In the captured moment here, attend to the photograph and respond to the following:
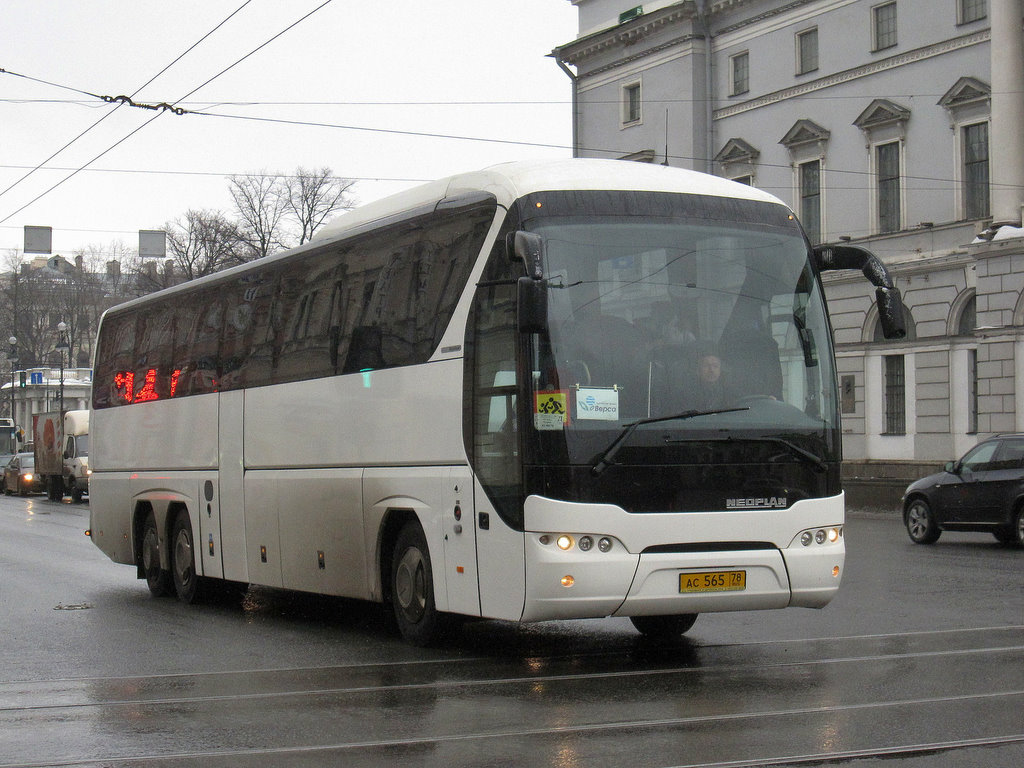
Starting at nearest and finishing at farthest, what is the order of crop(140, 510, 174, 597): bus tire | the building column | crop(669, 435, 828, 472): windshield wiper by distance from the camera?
1. crop(669, 435, 828, 472): windshield wiper
2. crop(140, 510, 174, 597): bus tire
3. the building column

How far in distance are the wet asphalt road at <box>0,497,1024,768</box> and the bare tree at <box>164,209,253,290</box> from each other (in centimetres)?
5417

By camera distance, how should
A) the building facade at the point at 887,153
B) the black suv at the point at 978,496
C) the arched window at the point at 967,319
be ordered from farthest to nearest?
the arched window at the point at 967,319 → the building facade at the point at 887,153 → the black suv at the point at 978,496

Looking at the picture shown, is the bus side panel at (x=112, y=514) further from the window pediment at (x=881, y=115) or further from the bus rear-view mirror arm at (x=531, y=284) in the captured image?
the window pediment at (x=881, y=115)

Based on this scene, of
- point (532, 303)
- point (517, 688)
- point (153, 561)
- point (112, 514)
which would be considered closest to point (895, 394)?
point (112, 514)

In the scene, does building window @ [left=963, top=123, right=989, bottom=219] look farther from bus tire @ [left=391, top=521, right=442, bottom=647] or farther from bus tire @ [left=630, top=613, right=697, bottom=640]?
bus tire @ [left=391, top=521, right=442, bottom=647]

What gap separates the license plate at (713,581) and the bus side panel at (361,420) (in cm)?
181

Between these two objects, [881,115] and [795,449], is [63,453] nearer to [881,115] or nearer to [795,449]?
[881,115]

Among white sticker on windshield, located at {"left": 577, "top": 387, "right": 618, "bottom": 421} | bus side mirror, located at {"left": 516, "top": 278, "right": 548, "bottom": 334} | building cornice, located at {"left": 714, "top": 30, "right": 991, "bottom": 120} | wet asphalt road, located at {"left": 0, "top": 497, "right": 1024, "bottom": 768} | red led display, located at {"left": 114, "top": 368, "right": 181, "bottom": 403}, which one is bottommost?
wet asphalt road, located at {"left": 0, "top": 497, "right": 1024, "bottom": 768}

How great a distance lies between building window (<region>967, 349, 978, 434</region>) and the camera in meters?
38.4

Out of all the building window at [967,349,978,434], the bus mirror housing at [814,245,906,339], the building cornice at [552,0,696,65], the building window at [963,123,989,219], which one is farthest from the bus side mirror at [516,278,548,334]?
the building cornice at [552,0,696,65]

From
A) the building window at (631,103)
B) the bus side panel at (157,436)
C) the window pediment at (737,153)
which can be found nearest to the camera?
the bus side panel at (157,436)

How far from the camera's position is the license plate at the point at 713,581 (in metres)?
9.66

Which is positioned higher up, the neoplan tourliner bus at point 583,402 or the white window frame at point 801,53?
the white window frame at point 801,53

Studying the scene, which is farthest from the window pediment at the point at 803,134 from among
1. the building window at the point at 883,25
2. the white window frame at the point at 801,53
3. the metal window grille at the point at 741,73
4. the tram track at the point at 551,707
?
the tram track at the point at 551,707
